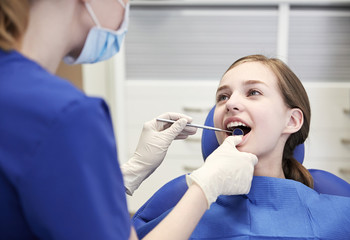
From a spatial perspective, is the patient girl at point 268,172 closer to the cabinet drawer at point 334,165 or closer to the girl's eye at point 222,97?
the girl's eye at point 222,97

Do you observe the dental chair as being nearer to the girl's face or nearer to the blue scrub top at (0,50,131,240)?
the girl's face

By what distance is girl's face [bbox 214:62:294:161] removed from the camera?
1.21 m

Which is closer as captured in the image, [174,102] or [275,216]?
[275,216]

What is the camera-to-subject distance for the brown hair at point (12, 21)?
27.3 inches

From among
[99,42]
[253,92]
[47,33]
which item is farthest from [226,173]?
[47,33]

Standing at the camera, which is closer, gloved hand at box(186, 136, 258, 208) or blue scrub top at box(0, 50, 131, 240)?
blue scrub top at box(0, 50, 131, 240)

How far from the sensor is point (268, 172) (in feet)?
4.23

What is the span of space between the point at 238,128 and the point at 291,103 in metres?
0.19

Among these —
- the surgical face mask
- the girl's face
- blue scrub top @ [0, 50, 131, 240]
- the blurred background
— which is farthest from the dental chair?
the blurred background

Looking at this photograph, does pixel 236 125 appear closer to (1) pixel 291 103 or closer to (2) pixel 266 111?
(2) pixel 266 111

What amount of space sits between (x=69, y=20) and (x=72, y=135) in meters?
0.28

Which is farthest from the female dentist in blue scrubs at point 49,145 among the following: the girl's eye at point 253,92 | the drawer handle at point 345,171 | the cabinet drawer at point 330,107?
the drawer handle at point 345,171

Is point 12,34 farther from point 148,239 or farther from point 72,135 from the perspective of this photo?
point 148,239

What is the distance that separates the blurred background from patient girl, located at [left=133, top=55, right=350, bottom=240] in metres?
1.24
